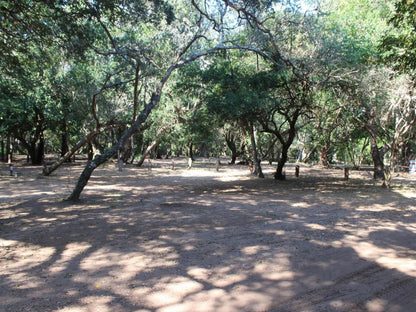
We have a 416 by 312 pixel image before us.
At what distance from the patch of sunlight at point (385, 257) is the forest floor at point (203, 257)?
0.02m

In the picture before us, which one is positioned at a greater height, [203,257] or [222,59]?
[222,59]

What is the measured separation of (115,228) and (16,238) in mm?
1894

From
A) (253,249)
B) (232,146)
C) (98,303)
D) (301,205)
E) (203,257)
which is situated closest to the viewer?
(98,303)

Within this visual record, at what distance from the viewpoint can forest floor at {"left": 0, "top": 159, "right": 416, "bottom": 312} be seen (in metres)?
3.81

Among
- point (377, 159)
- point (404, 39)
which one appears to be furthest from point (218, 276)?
point (377, 159)

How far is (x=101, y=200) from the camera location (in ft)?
34.0

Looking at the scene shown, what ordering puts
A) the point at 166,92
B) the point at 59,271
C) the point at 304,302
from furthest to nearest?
the point at 166,92 → the point at 59,271 → the point at 304,302

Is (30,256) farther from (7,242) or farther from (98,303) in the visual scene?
(98,303)

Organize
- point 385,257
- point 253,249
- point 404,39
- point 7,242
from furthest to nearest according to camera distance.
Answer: point 404,39 → point 7,242 → point 253,249 → point 385,257

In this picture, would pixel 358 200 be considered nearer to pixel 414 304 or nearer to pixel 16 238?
pixel 414 304

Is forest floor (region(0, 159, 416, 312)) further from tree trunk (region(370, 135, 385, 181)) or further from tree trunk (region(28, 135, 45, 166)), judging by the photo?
tree trunk (region(28, 135, 45, 166))

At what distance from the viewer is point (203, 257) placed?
5.19 meters

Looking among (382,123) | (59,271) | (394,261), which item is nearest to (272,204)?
(394,261)

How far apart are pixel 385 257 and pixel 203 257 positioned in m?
3.10
